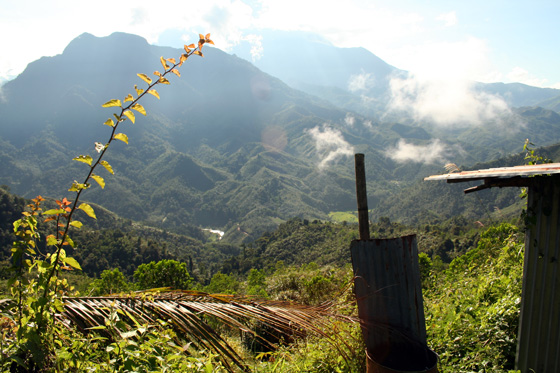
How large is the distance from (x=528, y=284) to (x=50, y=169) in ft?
608

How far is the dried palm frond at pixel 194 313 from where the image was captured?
4.71 ft

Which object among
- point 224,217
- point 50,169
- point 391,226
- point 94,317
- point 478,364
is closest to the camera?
point 94,317

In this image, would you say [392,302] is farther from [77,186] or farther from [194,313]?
[77,186]

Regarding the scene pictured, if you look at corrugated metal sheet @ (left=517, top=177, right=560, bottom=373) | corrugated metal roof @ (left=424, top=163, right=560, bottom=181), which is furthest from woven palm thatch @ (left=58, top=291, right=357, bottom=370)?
corrugated metal sheet @ (left=517, top=177, right=560, bottom=373)

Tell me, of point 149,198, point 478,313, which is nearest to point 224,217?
point 149,198

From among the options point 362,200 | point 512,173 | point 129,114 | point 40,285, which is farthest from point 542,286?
point 40,285

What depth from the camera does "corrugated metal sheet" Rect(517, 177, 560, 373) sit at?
2787mm

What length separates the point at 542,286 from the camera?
2.86 metres

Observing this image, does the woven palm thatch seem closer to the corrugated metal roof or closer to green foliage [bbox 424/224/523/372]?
the corrugated metal roof

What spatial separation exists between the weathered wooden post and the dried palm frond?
798mm

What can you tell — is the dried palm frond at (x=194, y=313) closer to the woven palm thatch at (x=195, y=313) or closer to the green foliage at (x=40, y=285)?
the woven palm thatch at (x=195, y=313)

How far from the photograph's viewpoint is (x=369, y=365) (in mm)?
2305

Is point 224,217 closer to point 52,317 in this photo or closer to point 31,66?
point 52,317

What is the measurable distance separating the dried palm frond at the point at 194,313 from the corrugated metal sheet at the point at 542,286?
2.17 m
